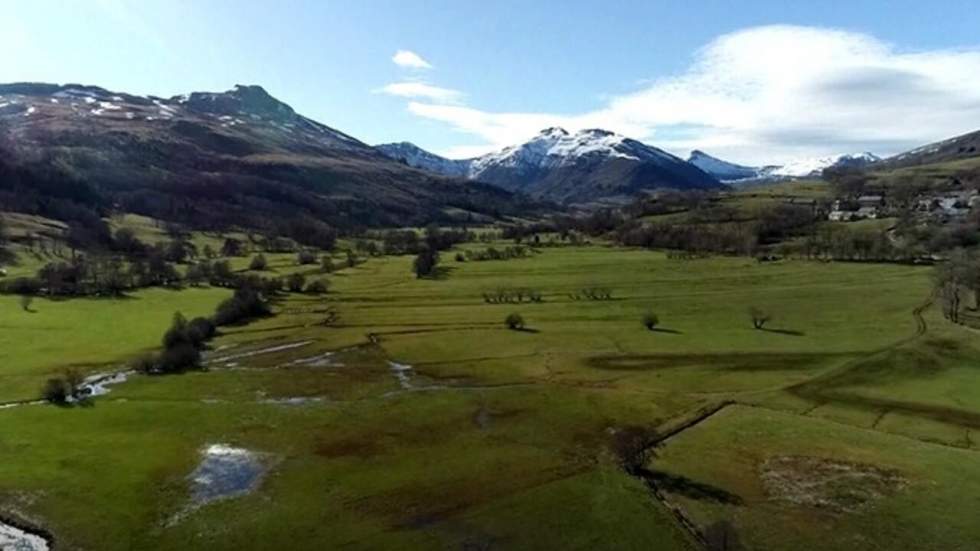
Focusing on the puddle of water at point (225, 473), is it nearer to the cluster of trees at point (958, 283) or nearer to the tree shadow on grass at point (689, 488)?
the tree shadow on grass at point (689, 488)

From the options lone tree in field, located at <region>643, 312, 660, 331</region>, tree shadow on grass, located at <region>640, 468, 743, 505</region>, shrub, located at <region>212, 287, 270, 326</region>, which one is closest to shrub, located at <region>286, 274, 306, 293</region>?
shrub, located at <region>212, 287, 270, 326</region>

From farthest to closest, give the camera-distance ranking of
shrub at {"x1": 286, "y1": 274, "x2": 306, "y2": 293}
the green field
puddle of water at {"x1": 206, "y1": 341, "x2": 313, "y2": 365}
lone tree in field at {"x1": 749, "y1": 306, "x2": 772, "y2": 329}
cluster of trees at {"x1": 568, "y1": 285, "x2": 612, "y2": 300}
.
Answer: shrub at {"x1": 286, "y1": 274, "x2": 306, "y2": 293} < cluster of trees at {"x1": 568, "y1": 285, "x2": 612, "y2": 300} < lone tree in field at {"x1": 749, "y1": 306, "x2": 772, "y2": 329} < puddle of water at {"x1": 206, "y1": 341, "x2": 313, "y2": 365} < the green field

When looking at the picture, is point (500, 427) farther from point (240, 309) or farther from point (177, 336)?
point (240, 309)

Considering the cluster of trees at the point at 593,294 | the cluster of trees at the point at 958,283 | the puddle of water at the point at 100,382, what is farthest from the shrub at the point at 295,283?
the cluster of trees at the point at 958,283

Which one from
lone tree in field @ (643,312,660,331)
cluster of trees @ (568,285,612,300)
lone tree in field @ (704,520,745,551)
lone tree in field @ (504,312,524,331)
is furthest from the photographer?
cluster of trees @ (568,285,612,300)

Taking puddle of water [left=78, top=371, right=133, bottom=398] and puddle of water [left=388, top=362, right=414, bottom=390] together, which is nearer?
puddle of water [left=78, top=371, right=133, bottom=398]

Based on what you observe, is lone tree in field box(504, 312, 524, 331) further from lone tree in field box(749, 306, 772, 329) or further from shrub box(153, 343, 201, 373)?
shrub box(153, 343, 201, 373)

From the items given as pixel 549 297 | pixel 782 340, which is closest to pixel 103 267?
pixel 549 297
